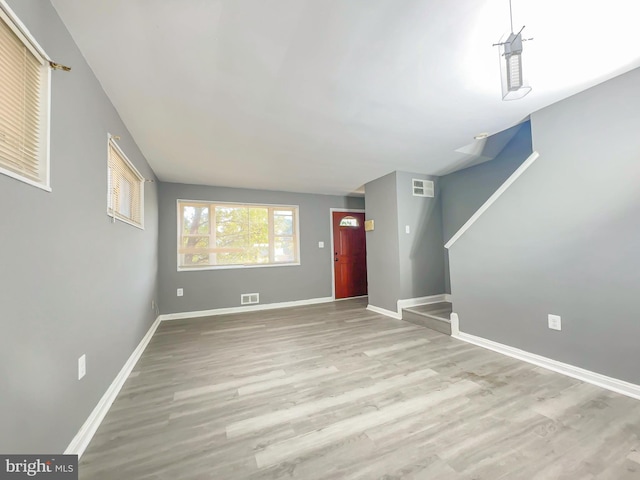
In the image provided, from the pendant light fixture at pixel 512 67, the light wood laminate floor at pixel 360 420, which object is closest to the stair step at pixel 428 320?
the light wood laminate floor at pixel 360 420

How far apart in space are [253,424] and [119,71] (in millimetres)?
2499

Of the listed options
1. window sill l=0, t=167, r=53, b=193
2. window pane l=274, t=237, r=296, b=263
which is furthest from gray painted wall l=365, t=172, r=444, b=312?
window sill l=0, t=167, r=53, b=193

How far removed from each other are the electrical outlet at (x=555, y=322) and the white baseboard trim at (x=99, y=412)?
11.6 ft

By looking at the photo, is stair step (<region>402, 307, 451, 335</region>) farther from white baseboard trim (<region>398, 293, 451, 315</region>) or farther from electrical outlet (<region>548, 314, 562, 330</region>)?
electrical outlet (<region>548, 314, 562, 330</region>)

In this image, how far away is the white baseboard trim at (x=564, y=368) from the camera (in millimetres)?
1785

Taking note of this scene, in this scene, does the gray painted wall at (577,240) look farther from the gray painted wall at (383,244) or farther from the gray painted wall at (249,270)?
the gray painted wall at (249,270)

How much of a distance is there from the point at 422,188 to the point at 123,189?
413 cm

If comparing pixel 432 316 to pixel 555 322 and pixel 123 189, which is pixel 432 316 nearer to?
pixel 555 322

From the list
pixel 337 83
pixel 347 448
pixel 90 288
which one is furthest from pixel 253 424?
pixel 337 83

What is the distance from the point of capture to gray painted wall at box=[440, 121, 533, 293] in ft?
11.2

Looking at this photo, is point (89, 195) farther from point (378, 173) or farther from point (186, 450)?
point (378, 173)

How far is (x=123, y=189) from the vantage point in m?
2.36

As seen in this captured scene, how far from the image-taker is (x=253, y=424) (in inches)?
61.9

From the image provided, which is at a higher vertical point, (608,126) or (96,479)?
(608,126)
